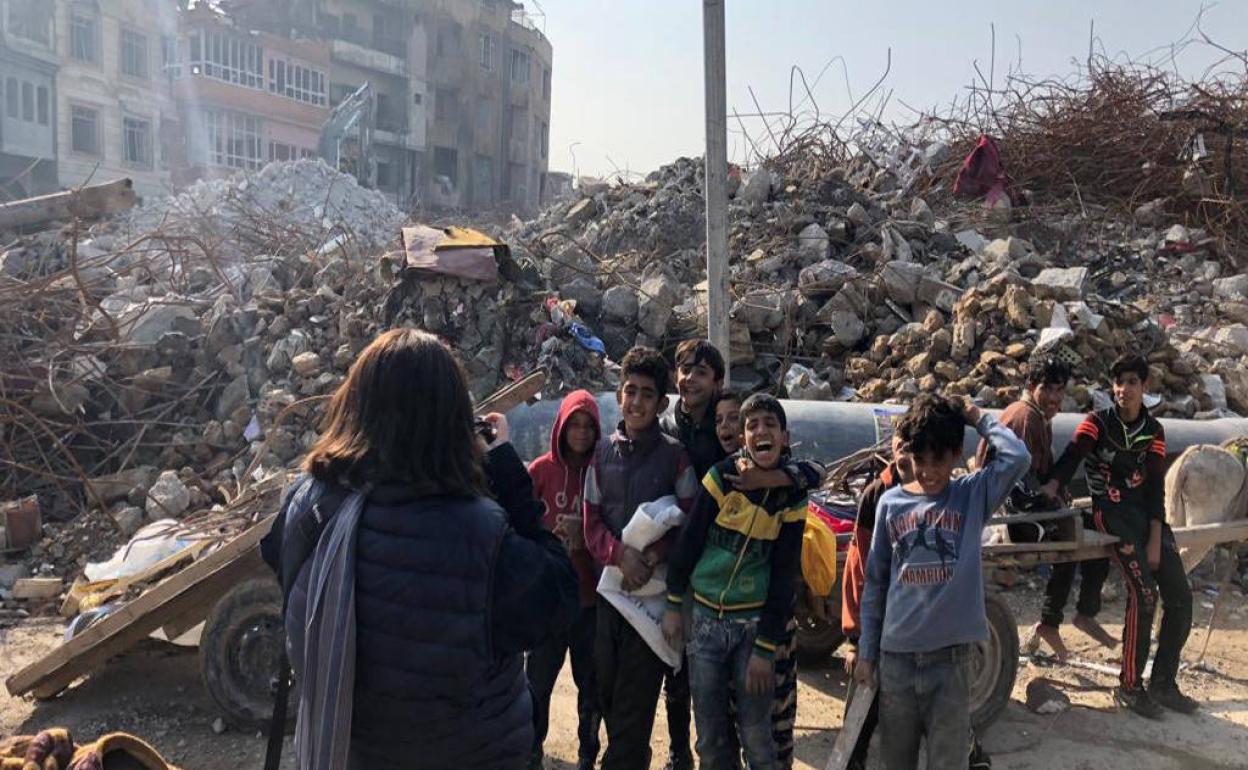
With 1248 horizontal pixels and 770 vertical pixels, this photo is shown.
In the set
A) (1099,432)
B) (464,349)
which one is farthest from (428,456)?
(464,349)

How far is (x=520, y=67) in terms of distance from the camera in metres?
49.4

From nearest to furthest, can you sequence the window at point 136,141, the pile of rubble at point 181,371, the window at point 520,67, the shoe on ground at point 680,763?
the shoe on ground at point 680,763 < the pile of rubble at point 181,371 < the window at point 136,141 < the window at point 520,67

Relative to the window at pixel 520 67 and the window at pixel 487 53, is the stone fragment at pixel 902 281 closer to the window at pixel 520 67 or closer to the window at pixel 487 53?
the window at pixel 487 53

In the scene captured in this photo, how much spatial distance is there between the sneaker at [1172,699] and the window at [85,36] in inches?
1426

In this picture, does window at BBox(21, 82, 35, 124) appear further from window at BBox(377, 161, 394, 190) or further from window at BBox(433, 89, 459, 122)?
window at BBox(433, 89, 459, 122)

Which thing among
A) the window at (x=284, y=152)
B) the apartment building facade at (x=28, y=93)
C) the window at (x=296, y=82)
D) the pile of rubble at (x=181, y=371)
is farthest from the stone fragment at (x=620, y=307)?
the window at (x=296, y=82)

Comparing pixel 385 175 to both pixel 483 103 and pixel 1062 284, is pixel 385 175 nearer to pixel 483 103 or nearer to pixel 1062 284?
pixel 483 103

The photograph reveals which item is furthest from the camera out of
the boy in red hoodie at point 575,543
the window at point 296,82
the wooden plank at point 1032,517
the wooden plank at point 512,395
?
the window at point 296,82

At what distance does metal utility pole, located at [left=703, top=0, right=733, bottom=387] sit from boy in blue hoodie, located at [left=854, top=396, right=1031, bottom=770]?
2.63 meters

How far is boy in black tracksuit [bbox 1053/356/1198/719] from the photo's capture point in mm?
4324

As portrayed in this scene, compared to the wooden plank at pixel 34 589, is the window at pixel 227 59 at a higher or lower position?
higher

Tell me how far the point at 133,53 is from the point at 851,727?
37880 millimetres

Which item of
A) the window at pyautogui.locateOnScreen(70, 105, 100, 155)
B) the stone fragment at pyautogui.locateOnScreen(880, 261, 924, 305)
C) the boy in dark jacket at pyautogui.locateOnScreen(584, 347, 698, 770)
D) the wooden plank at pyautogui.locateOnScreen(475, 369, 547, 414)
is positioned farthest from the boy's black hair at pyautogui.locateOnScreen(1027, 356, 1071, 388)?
the window at pyautogui.locateOnScreen(70, 105, 100, 155)

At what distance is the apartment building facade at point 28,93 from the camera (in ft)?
94.2
